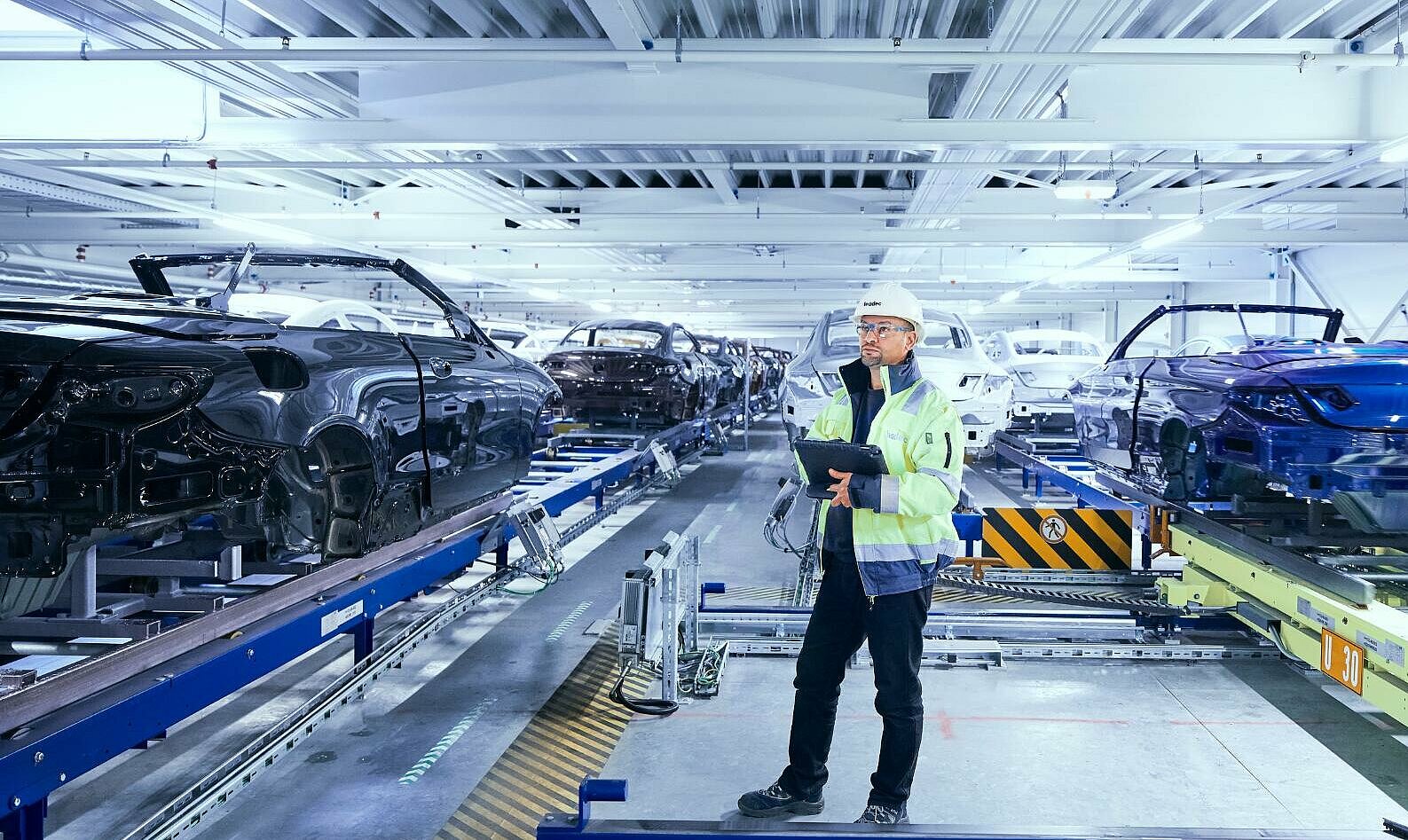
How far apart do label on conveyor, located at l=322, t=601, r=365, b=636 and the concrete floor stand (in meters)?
0.51

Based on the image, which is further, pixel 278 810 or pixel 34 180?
pixel 34 180

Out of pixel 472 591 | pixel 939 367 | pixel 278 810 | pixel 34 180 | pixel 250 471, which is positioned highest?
pixel 34 180

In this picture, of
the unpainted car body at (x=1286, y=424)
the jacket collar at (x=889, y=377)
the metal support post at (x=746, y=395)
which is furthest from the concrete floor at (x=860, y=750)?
the metal support post at (x=746, y=395)

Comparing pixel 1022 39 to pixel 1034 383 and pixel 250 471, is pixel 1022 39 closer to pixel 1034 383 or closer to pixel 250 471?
pixel 250 471

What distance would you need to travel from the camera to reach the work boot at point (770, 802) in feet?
10.4

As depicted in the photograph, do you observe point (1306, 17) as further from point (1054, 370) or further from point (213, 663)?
point (1054, 370)

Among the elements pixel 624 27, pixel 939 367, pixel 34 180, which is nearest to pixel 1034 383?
pixel 939 367

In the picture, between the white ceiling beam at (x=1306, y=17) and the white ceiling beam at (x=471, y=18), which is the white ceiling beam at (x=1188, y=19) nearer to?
the white ceiling beam at (x=1306, y=17)

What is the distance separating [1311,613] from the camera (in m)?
4.00

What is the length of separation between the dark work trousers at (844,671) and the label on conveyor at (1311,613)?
1873 millimetres

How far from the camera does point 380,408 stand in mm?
3918

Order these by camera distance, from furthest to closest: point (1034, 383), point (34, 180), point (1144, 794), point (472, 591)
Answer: point (1034, 383), point (34, 180), point (472, 591), point (1144, 794)

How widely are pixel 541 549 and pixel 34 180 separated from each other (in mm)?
7157

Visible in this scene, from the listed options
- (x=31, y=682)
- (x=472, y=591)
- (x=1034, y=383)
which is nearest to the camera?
(x=31, y=682)
